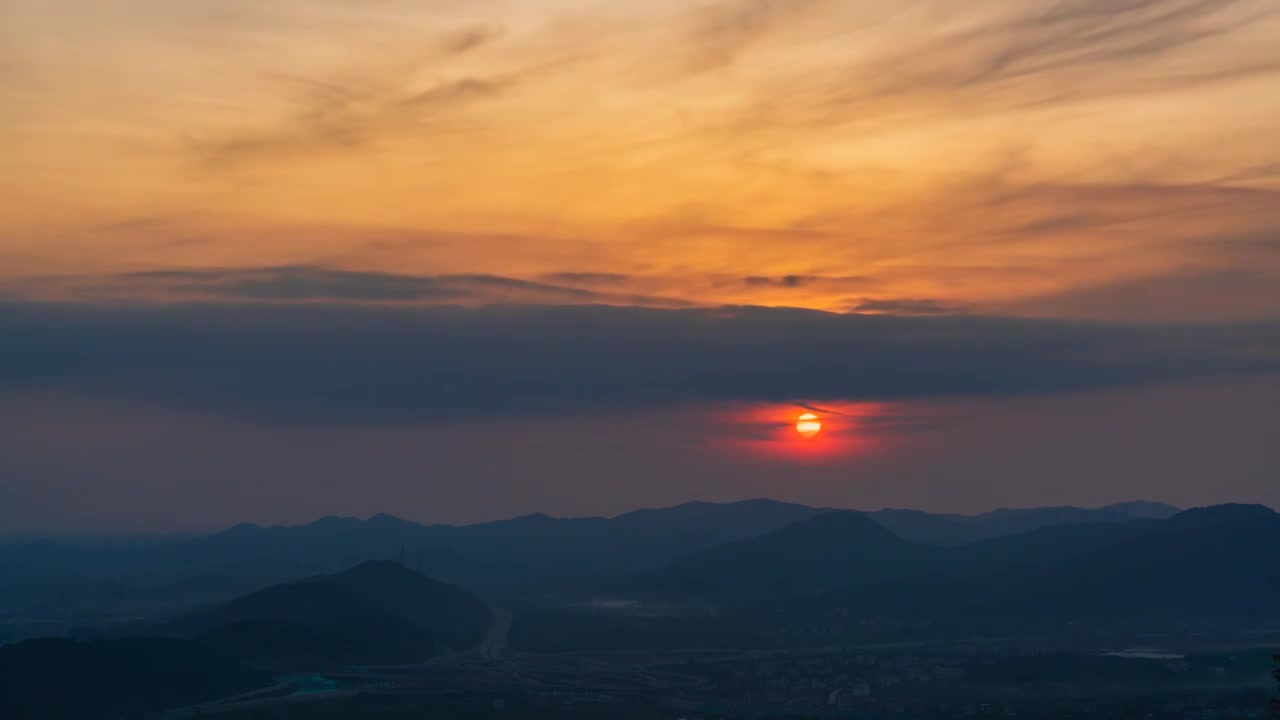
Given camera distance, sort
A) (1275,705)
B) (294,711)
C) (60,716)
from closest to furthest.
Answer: (1275,705), (60,716), (294,711)

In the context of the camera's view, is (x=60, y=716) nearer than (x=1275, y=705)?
No

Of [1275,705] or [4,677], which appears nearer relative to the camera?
[1275,705]

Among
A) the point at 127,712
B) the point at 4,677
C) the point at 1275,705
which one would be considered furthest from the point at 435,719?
the point at 1275,705

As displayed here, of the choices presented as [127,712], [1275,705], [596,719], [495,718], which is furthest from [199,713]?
[1275,705]

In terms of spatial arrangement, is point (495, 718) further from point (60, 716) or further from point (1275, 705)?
point (1275, 705)

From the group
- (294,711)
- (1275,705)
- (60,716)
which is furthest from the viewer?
(294,711)

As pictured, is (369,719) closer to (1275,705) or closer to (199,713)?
(199,713)

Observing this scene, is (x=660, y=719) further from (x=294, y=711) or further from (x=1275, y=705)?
(x=1275, y=705)

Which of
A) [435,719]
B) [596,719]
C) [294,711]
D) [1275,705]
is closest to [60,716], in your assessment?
[294,711]
